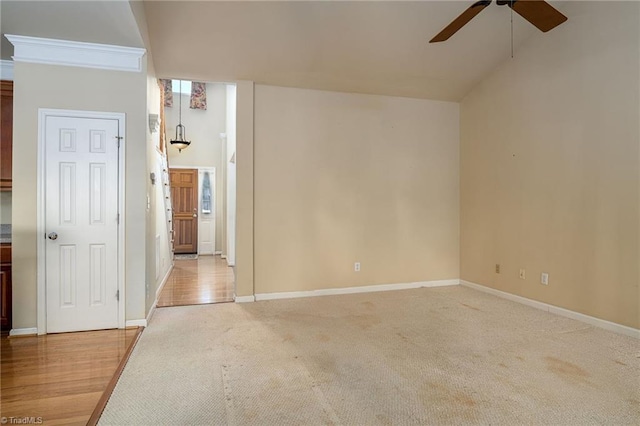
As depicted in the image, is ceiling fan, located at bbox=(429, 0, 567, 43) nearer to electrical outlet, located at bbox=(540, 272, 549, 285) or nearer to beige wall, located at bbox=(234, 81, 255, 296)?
beige wall, located at bbox=(234, 81, 255, 296)

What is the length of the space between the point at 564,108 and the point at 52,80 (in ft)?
17.0

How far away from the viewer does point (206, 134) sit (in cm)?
921

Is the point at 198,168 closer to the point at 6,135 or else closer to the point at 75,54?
the point at 6,135

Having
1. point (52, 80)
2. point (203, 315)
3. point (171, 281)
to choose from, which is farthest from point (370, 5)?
point (171, 281)

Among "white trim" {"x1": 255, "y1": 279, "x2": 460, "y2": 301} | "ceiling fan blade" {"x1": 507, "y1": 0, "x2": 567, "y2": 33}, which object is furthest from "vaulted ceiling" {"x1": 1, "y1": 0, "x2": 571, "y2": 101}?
"white trim" {"x1": 255, "y1": 279, "x2": 460, "y2": 301}

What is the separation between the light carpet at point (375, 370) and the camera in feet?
6.30

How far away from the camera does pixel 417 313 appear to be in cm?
379

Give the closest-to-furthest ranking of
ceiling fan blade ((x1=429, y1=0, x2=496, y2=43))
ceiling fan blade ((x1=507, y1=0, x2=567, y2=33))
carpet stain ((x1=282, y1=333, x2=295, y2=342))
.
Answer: ceiling fan blade ((x1=507, y1=0, x2=567, y2=33)) → ceiling fan blade ((x1=429, y1=0, x2=496, y2=43)) → carpet stain ((x1=282, y1=333, x2=295, y2=342))

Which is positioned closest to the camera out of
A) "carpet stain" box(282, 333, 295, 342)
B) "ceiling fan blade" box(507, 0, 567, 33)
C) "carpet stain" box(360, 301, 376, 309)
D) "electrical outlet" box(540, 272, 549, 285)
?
"ceiling fan blade" box(507, 0, 567, 33)

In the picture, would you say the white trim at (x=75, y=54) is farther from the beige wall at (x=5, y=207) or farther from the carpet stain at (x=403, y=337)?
the carpet stain at (x=403, y=337)

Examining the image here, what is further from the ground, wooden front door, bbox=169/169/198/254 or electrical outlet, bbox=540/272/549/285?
wooden front door, bbox=169/169/198/254

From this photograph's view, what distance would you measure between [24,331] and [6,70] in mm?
2519

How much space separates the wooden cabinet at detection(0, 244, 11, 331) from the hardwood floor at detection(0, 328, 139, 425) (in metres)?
0.19

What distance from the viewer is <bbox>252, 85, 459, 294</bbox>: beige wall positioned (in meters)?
4.38
